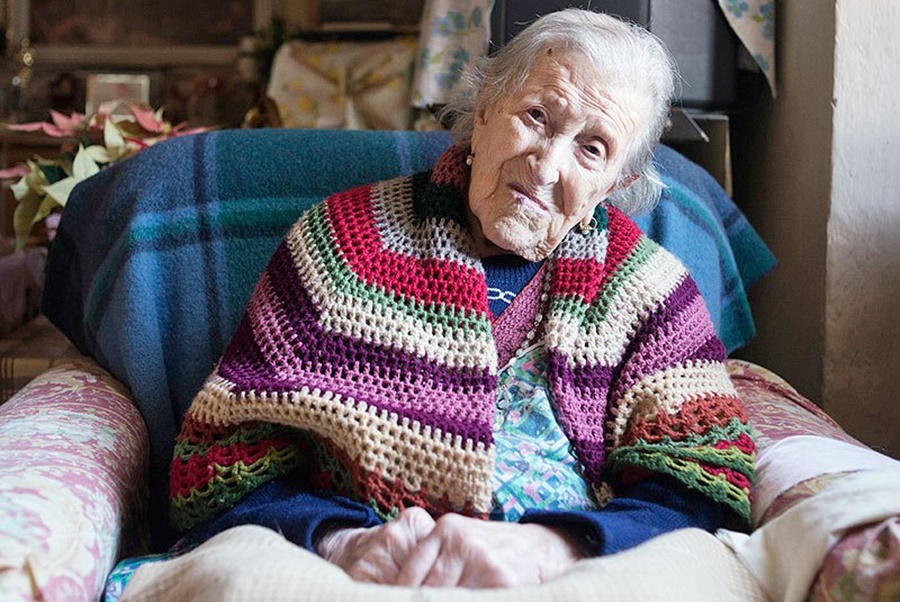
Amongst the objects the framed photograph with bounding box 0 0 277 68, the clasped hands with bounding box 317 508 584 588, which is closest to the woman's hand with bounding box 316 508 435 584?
the clasped hands with bounding box 317 508 584 588

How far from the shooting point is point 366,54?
10.7ft

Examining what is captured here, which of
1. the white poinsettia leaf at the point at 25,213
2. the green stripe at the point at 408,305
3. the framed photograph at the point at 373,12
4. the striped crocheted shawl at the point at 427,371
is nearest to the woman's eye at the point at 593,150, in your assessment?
the striped crocheted shawl at the point at 427,371

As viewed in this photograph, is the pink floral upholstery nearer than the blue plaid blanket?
Yes

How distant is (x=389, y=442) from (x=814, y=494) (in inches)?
19.4

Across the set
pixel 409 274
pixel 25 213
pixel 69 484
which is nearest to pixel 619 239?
pixel 409 274

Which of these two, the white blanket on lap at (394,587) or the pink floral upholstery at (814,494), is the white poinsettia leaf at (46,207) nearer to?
the white blanket on lap at (394,587)

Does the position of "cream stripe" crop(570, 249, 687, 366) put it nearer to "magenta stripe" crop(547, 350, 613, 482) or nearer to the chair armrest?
"magenta stripe" crop(547, 350, 613, 482)

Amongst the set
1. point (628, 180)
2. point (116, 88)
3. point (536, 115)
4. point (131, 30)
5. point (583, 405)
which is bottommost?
point (116, 88)

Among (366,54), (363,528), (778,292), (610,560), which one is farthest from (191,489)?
(366,54)

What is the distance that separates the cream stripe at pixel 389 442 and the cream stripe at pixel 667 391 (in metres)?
0.21

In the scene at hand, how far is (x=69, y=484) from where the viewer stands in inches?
44.3

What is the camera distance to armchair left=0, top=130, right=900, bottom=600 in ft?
3.40

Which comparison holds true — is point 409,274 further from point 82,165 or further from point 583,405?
point 82,165

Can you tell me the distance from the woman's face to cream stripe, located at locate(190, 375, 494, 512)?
0.90 ft
